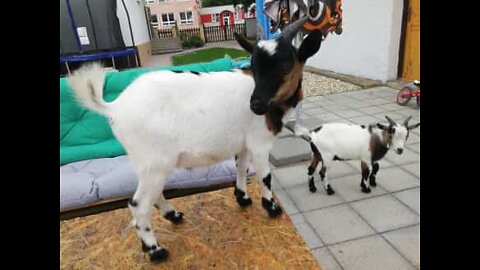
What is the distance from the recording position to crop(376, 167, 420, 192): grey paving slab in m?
2.83

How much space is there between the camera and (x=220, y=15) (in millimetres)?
32594

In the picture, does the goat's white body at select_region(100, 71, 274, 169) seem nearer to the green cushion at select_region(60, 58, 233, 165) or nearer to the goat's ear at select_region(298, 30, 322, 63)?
the goat's ear at select_region(298, 30, 322, 63)

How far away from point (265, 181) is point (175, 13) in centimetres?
3429

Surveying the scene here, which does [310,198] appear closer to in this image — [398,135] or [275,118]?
[398,135]

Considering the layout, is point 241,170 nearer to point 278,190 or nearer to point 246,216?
point 246,216

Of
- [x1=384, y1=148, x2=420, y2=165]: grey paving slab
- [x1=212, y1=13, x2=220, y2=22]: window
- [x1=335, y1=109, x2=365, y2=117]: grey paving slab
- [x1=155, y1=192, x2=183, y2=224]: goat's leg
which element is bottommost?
[x1=335, y1=109, x2=365, y2=117]: grey paving slab

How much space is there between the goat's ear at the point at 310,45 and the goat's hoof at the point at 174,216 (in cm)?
137

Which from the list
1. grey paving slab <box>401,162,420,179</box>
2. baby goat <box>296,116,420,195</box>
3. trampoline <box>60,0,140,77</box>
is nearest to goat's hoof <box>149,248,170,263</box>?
baby goat <box>296,116,420,195</box>

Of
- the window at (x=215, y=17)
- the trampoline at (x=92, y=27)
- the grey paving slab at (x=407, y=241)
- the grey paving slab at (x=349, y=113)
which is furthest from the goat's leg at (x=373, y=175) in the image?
the window at (x=215, y=17)

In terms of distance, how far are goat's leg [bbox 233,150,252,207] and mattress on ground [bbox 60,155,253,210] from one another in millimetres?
170

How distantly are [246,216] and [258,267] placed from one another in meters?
0.50

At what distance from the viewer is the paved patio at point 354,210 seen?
6.75 ft

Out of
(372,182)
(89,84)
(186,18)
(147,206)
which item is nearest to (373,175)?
(372,182)
